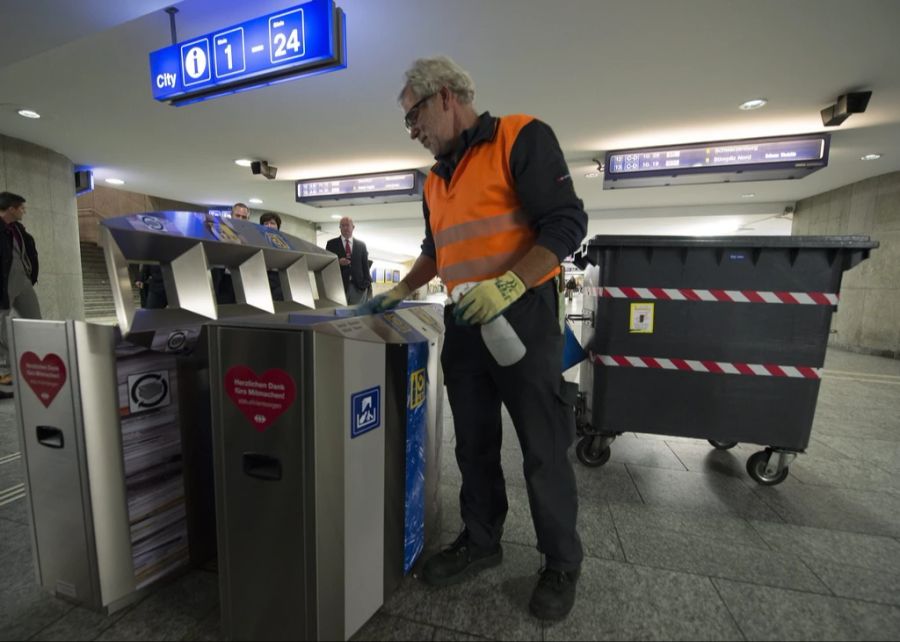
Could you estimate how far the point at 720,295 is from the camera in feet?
6.59

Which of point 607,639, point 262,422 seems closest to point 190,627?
point 262,422

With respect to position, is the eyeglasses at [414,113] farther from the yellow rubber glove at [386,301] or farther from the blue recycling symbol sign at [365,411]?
the blue recycling symbol sign at [365,411]

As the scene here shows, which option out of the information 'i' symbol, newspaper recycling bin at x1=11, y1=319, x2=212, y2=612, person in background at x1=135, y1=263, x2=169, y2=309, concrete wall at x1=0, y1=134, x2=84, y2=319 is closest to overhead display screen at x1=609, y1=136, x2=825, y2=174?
the information 'i' symbol

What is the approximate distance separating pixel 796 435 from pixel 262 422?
2.51m

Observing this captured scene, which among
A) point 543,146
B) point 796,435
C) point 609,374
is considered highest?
point 543,146

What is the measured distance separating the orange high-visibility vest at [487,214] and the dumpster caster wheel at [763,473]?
1.83m

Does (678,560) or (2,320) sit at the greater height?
(2,320)

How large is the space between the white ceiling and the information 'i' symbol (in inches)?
11.2

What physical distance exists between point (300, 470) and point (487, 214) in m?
0.90

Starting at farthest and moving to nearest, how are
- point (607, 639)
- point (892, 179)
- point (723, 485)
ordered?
1. point (892, 179)
2. point (723, 485)
3. point (607, 639)

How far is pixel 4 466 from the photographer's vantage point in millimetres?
2162

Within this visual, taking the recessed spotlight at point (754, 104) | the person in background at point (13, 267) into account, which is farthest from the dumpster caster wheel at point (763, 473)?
the person in background at point (13, 267)

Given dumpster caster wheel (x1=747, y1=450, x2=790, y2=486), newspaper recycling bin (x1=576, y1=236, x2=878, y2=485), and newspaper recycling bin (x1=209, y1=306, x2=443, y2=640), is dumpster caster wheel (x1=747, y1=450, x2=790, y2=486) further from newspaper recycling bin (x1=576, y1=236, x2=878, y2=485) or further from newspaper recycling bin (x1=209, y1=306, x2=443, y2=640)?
newspaper recycling bin (x1=209, y1=306, x2=443, y2=640)

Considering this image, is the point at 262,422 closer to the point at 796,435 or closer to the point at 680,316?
the point at 680,316
